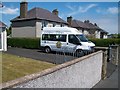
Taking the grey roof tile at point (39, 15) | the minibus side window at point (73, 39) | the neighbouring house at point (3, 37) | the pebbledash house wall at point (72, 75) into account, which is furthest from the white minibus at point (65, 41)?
the grey roof tile at point (39, 15)

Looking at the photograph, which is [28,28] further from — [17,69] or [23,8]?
[17,69]

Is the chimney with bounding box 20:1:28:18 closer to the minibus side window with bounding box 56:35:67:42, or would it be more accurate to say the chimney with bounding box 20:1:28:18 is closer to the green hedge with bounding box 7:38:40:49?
the green hedge with bounding box 7:38:40:49

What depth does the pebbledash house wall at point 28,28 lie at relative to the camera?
35494 mm

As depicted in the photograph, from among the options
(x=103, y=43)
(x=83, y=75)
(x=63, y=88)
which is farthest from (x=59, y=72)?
(x=103, y=43)

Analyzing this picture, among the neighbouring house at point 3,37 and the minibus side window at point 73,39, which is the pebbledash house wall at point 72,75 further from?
the neighbouring house at point 3,37

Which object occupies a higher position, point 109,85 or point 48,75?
point 48,75

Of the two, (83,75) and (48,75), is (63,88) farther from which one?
(83,75)

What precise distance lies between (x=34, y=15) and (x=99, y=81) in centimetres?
2775

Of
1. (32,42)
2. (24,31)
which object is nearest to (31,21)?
(24,31)

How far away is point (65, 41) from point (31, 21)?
16615 mm

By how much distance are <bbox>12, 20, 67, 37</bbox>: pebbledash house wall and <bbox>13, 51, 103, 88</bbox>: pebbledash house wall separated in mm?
26033

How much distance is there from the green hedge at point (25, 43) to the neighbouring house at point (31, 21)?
15.7 ft

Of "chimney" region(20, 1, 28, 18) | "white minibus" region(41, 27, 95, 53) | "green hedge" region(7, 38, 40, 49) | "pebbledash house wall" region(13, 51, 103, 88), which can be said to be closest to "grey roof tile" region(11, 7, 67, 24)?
"chimney" region(20, 1, 28, 18)

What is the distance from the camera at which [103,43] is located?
27.8 m
